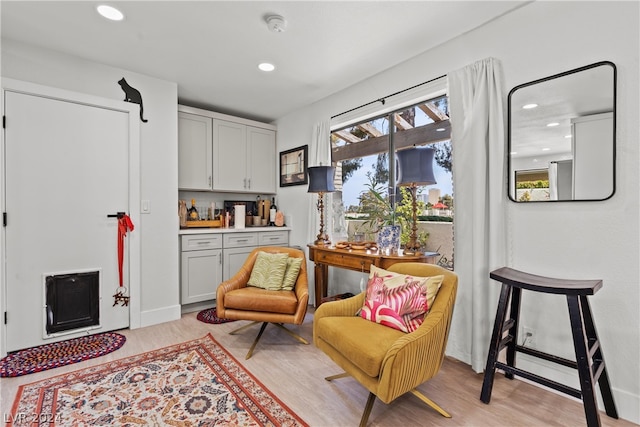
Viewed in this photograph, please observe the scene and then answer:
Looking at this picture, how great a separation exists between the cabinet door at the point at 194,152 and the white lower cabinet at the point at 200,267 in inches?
27.4

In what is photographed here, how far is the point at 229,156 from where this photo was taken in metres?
4.07

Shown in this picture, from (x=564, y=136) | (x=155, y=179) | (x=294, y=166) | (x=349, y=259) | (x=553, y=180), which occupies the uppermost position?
(x=294, y=166)

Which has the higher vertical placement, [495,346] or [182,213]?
[182,213]

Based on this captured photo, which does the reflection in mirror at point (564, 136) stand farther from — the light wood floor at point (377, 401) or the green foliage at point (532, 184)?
the light wood floor at point (377, 401)

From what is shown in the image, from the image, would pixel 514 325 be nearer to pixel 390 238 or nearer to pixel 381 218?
pixel 390 238

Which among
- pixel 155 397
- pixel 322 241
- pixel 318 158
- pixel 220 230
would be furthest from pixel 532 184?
pixel 220 230

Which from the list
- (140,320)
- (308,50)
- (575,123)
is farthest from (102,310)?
(575,123)

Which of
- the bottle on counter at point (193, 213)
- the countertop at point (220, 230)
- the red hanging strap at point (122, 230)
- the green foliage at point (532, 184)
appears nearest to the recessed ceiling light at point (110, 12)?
the red hanging strap at point (122, 230)

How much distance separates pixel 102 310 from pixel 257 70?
2.72 meters

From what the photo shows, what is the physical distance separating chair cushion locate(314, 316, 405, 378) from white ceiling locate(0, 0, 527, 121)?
6.78ft

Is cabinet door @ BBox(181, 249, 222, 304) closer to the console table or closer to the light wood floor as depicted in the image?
the light wood floor

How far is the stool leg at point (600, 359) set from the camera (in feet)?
5.62

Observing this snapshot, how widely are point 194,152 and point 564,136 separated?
3582 millimetres

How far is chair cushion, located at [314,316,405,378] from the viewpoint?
157cm
